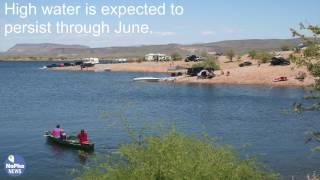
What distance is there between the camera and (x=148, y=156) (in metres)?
17.8

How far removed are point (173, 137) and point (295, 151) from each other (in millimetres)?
25182

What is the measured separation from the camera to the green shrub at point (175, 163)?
16891mm

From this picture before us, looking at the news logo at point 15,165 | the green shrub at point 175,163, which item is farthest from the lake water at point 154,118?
the green shrub at point 175,163

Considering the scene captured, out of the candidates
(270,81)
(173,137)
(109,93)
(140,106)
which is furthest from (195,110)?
(173,137)

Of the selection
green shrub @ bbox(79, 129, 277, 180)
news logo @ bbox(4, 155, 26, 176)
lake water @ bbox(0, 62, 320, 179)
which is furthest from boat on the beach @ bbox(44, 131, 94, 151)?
green shrub @ bbox(79, 129, 277, 180)

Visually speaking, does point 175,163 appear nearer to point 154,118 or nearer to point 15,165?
point 15,165

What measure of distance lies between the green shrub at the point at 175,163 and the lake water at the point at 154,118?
659cm

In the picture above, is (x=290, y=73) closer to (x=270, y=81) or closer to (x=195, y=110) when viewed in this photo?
(x=270, y=81)

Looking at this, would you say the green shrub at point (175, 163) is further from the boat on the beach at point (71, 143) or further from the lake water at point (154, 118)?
the boat on the beach at point (71, 143)

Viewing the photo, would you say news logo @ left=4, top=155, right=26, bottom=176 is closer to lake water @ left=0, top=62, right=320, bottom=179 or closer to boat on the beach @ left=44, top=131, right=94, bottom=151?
lake water @ left=0, top=62, right=320, bottom=179

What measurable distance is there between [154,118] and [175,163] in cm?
4411

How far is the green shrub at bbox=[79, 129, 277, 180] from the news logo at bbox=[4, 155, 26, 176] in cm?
1841

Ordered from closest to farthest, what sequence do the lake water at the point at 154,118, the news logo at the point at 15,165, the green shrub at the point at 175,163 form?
1. the green shrub at the point at 175,163
2. the news logo at the point at 15,165
3. the lake water at the point at 154,118

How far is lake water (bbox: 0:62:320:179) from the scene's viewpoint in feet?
130
